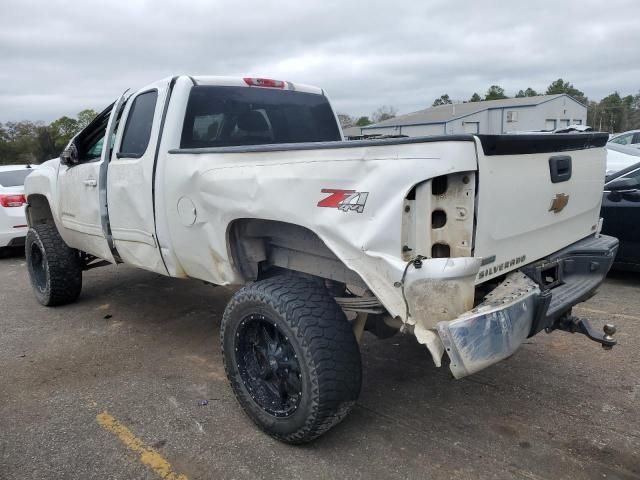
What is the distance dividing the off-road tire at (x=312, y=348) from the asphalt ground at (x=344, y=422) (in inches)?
8.5

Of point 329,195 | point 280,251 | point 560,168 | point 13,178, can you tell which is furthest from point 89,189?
point 13,178

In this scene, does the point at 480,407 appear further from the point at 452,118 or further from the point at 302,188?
the point at 452,118

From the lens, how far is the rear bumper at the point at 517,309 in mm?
2219

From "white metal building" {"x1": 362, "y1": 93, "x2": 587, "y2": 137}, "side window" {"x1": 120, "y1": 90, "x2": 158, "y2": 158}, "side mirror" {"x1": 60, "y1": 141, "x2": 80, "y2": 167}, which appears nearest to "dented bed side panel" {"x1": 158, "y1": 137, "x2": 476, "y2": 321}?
"side window" {"x1": 120, "y1": 90, "x2": 158, "y2": 158}

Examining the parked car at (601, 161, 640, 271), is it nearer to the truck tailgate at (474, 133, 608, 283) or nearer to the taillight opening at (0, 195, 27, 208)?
the truck tailgate at (474, 133, 608, 283)

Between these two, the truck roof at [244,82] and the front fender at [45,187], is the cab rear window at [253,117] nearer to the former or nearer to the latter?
the truck roof at [244,82]

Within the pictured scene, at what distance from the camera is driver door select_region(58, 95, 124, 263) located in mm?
4273

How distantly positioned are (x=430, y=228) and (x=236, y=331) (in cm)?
134

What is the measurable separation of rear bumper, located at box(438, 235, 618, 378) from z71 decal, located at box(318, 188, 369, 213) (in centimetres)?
63

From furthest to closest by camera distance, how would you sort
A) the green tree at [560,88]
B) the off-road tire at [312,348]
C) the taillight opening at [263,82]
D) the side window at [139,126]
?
the green tree at [560,88], the taillight opening at [263,82], the side window at [139,126], the off-road tire at [312,348]

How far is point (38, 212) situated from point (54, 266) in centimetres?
90

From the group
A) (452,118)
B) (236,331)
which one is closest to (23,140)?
(452,118)

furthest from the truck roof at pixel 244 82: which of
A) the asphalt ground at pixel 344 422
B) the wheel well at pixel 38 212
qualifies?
the wheel well at pixel 38 212

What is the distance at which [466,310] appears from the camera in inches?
91.4
